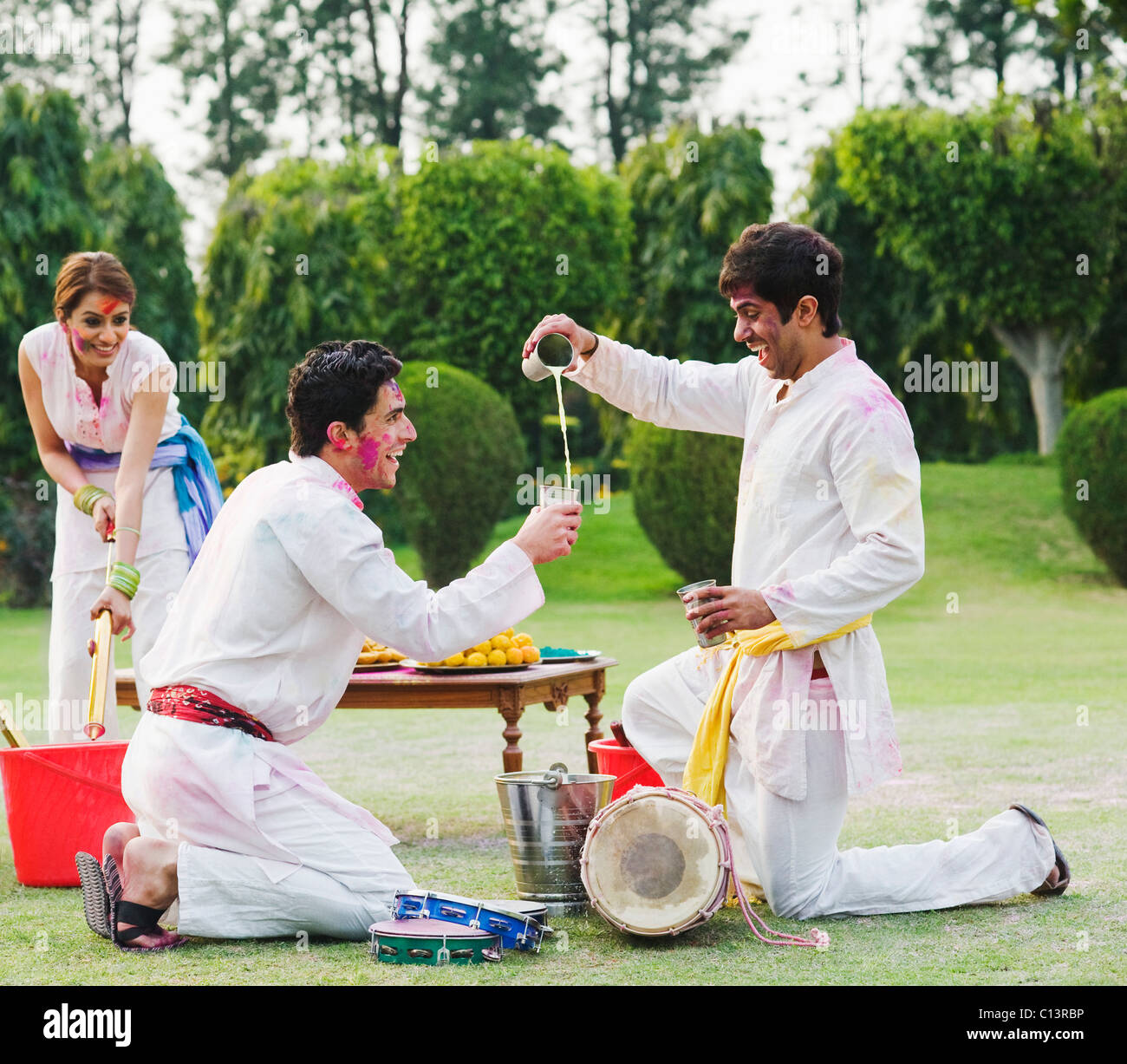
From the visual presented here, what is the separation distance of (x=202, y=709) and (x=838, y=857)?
192cm

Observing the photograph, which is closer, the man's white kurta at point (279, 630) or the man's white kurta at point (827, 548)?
the man's white kurta at point (279, 630)

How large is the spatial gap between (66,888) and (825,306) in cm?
316

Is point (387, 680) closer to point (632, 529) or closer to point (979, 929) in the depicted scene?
point (979, 929)

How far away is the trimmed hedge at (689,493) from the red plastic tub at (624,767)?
10919 millimetres

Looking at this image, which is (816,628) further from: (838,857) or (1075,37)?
(1075,37)

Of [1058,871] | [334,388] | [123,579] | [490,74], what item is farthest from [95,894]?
[490,74]

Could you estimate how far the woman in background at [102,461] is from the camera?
5664 millimetres

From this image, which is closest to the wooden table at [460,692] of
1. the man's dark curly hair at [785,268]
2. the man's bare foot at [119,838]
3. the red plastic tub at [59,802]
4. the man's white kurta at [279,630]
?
the red plastic tub at [59,802]

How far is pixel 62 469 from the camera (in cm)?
583

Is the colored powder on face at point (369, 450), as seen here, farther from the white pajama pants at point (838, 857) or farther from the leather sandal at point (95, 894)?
the white pajama pants at point (838, 857)

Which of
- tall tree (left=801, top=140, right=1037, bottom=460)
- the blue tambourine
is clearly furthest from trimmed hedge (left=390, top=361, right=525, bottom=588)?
the blue tambourine

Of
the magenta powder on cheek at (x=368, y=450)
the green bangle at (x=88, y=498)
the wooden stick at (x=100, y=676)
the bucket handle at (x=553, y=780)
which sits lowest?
the bucket handle at (x=553, y=780)

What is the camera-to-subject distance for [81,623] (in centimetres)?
575
